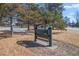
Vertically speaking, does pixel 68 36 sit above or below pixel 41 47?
above

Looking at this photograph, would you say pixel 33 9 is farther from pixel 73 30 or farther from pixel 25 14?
pixel 73 30

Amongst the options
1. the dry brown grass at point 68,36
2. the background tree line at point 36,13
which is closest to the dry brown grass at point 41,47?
the dry brown grass at point 68,36

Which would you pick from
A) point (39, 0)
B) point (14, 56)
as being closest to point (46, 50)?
point (14, 56)

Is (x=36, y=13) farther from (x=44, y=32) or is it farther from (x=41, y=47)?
(x=41, y=47)

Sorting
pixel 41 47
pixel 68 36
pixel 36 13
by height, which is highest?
pixel 36 13

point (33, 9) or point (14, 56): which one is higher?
point (33, 9)

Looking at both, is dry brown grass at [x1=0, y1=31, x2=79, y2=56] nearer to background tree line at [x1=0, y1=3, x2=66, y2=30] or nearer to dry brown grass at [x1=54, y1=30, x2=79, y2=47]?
dry brown grass at [x1=54, y1=30, x2=79, y2=47]

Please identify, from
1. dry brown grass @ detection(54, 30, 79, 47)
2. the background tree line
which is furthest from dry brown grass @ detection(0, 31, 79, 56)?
the background tree line

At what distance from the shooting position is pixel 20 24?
2.76 m

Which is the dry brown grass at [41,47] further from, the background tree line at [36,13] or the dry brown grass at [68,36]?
the background tree line at [36,13]

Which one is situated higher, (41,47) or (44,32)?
(44,32)

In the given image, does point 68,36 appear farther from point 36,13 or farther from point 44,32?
point 36,13

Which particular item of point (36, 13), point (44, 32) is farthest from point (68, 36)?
point (36, 13)

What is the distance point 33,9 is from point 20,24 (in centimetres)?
19
